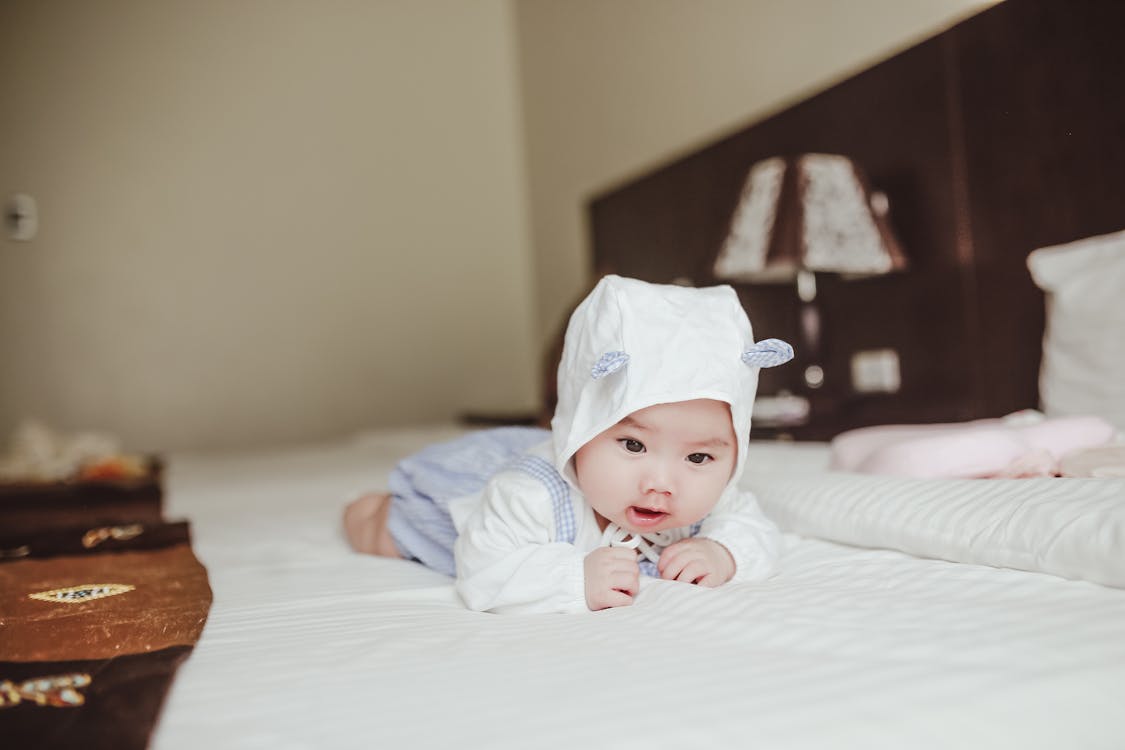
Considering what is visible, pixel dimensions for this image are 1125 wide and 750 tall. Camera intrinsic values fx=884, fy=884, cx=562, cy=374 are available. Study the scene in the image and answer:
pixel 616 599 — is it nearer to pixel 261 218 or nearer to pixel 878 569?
pixel 878 569

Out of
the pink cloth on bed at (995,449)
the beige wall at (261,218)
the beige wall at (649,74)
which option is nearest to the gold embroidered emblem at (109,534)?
the pink cloth on bed at (995,449)

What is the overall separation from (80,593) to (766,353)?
2.85 feet

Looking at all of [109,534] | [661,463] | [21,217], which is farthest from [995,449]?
[21,217]

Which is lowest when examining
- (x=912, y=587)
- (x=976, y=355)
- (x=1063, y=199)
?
(x=912, y=587)

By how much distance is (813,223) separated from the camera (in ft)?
6.96

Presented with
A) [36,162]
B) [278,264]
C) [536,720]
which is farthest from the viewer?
[278,264]

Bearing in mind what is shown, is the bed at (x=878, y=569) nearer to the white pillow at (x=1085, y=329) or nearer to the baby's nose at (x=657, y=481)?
the white pillow at (x=1085, y=329)

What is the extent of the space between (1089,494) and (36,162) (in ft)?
13.0

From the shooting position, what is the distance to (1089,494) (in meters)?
0.90

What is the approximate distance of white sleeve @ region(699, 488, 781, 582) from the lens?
0.99 m

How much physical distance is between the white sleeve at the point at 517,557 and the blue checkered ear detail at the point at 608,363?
176 millimetres

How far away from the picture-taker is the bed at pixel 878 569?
Result: 595 mm

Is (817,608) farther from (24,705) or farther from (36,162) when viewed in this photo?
(36,162)

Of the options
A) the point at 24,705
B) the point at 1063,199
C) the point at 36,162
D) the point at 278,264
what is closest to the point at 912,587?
the point at 24,705
